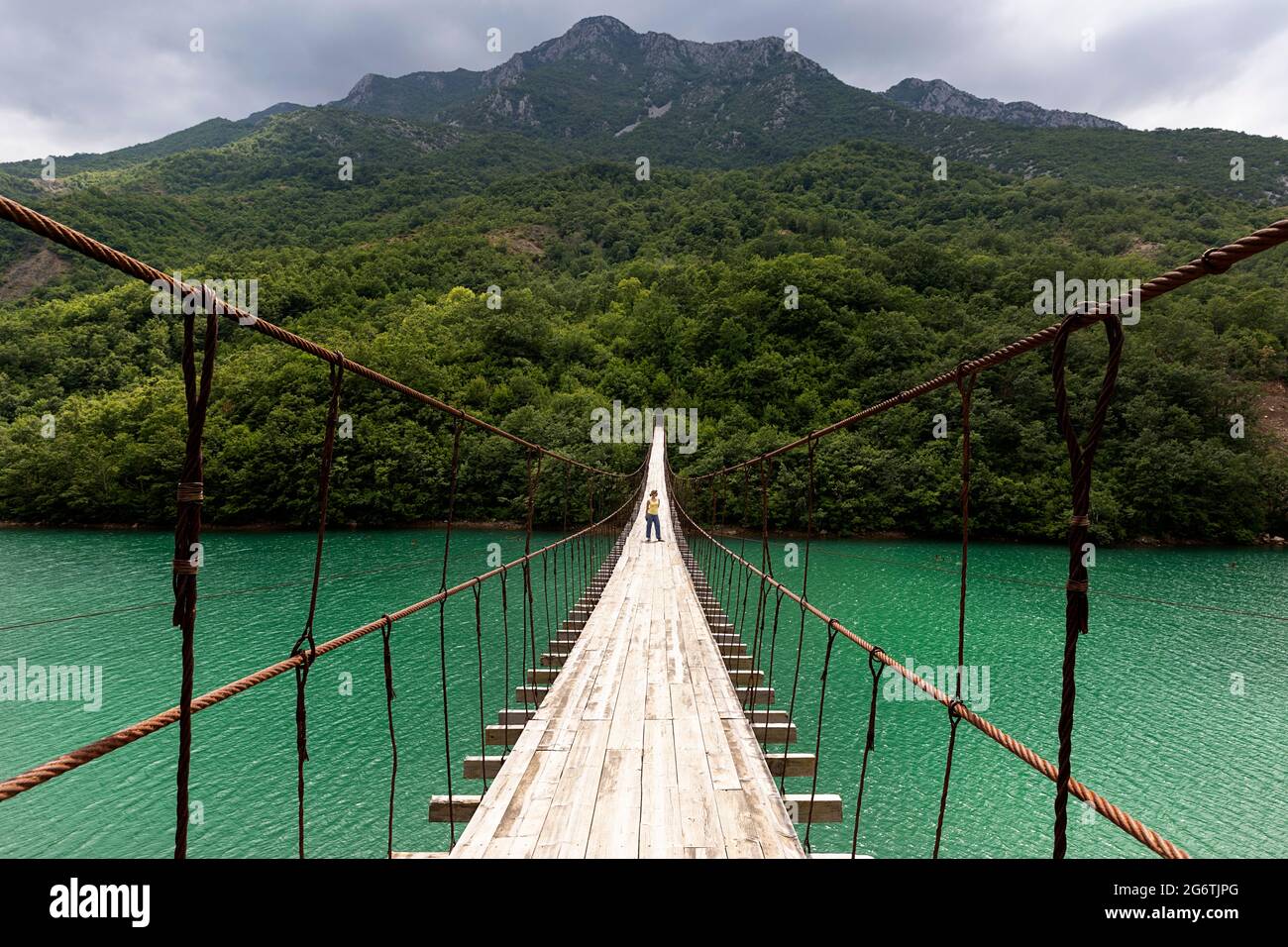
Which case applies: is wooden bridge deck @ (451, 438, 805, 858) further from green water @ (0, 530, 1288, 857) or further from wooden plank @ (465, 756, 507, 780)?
green water @ (0, 530, 1288, 857)

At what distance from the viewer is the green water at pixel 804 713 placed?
5.73m

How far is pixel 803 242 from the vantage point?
36250 mm

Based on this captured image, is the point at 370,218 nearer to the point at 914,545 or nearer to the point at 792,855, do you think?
the point at 914,545

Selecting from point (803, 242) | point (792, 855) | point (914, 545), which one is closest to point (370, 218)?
point (803, 242)

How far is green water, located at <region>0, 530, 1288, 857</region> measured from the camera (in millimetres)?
5730

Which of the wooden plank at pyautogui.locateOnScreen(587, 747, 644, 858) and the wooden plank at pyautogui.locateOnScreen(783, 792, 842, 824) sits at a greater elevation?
the wooden plank at pyautogui.locateOnScreen(587, 747, 644, 858)

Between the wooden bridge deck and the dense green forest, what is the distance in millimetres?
8910

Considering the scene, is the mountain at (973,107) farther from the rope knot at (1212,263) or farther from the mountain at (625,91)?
the rope knot at (1212,263)

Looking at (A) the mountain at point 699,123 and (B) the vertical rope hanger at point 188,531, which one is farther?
(A) the mountain at point 699,123

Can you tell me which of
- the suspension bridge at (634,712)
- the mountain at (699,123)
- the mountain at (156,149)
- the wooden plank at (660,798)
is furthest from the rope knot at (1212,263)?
the mountain at (156,149)

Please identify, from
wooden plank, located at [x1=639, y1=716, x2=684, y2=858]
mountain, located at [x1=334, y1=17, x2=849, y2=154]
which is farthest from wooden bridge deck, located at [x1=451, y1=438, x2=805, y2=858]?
mountain, located at [x1=334, y1=17, x2=849, y2=154]

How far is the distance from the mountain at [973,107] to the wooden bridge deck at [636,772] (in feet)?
316

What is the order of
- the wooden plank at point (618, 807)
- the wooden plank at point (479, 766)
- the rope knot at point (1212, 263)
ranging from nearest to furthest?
the rope knot at point (1212, 263) < the wooden plank at point (618, 807) < the wooden plank at point (479, 766)
